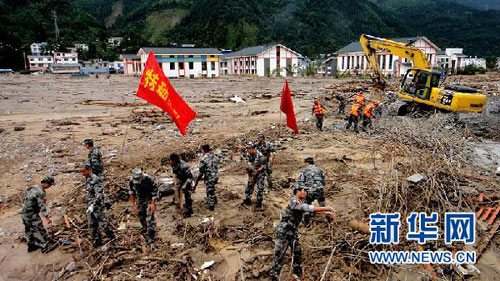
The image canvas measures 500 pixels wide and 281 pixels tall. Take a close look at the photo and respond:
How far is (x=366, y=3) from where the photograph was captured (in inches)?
5477

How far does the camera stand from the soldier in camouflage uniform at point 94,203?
6.29 metres

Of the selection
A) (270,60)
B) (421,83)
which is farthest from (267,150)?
(270,60)

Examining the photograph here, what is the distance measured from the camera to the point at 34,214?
6.38m

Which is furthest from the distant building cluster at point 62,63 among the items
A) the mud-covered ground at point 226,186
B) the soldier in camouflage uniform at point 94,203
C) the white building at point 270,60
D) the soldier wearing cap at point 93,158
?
the soldier in camouflage uniform at point 94,203

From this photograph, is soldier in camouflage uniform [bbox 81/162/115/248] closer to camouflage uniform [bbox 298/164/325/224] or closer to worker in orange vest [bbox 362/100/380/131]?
camouflage uniform [bbox 298/164/325/224]

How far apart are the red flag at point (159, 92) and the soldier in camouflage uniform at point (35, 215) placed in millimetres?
2333

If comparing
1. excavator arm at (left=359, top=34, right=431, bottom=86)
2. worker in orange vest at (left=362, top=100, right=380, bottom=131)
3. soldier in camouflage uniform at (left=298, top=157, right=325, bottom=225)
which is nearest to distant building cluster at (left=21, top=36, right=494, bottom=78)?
excavator arm at (left=359, top=34, right=431, bottom=86)

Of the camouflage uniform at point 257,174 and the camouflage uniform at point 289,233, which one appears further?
the camouflage uniform at point 257,174

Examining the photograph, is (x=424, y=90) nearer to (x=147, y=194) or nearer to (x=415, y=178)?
(x=415, y=178)

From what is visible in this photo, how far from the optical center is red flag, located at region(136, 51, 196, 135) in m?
7.30

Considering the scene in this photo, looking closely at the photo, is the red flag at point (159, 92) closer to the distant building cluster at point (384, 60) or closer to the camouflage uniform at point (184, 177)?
the camouflage uniform at point (184, 177)

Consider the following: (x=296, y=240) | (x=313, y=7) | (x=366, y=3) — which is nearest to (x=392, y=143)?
(x=296, y=240)

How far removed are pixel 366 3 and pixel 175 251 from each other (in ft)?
492

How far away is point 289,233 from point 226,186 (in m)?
4.20
